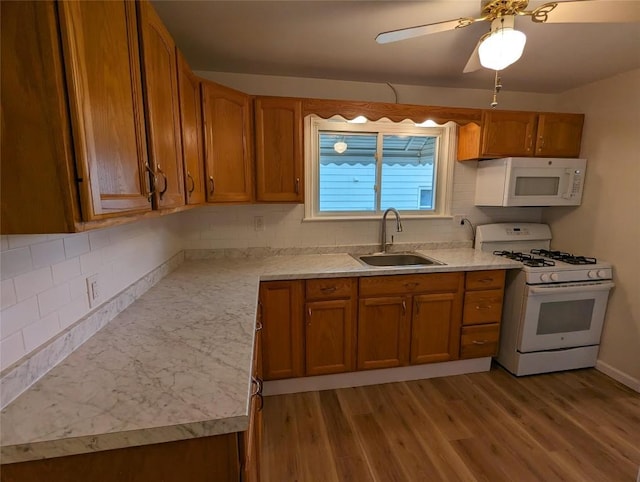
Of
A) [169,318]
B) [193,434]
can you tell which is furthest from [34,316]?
[193,434]

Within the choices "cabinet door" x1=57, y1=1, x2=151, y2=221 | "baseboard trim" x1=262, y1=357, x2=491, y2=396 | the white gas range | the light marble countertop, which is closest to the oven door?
the white gas range

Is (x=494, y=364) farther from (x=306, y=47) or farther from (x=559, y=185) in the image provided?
(x=306, y=47)

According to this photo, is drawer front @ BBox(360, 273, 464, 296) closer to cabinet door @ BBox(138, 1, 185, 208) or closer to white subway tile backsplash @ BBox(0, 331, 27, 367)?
cabinet door @ BBox(138, 1, 185, 208)

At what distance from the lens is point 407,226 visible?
2.82 m

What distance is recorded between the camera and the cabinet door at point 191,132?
155 centimetres

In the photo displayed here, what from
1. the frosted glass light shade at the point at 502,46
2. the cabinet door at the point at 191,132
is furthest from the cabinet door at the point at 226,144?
the frosted glass light shade at the point at 502,46

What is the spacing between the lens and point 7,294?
83cm

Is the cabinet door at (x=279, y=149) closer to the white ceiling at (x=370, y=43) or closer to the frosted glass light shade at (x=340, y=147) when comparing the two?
the white ceiling at (x=370, y=43)

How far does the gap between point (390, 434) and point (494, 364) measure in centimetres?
132

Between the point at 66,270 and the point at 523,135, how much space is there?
314 cm

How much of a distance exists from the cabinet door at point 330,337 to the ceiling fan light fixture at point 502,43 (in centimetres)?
161

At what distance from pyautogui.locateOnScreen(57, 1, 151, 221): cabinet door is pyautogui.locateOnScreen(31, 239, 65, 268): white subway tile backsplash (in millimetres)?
319

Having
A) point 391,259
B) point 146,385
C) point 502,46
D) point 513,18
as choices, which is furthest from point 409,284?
point 146,385

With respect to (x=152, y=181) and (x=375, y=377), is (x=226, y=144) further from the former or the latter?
(x=375, y=377)
